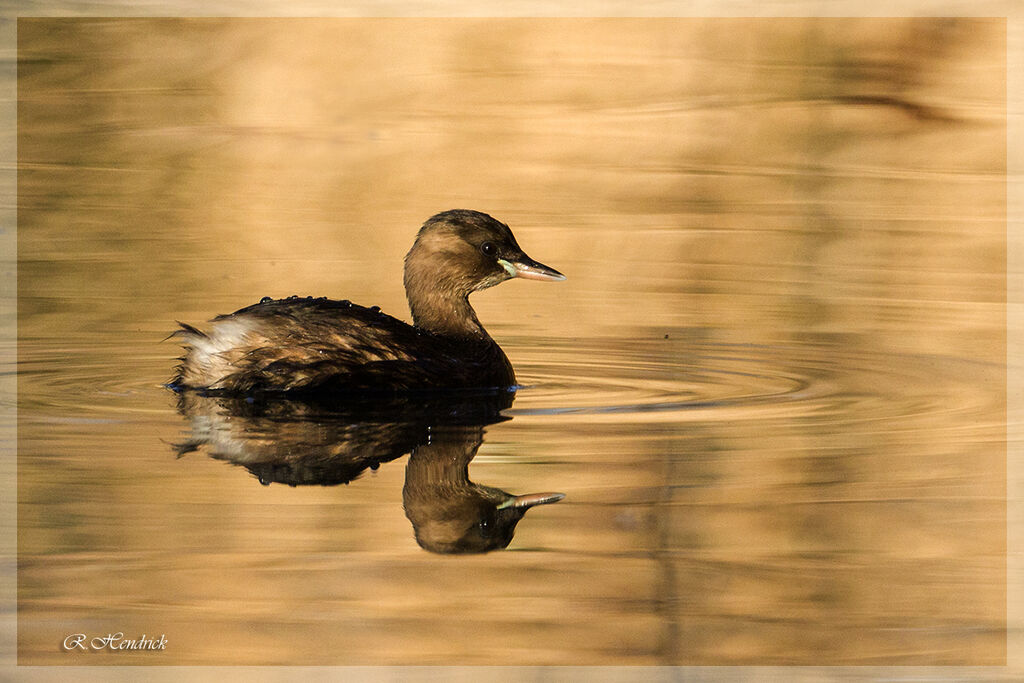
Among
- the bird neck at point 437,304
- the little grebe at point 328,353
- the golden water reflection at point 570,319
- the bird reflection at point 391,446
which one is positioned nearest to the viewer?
the golden water reflection at point 570,319

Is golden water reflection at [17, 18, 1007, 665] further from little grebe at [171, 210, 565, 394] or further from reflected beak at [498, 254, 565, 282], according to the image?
reflected beak at [498, 254, 565, 282]

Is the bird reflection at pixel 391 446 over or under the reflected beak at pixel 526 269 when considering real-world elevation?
under

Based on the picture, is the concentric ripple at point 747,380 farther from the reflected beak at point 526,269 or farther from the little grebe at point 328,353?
the reflected beak at point 526,269

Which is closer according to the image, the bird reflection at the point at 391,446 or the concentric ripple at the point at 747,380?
the bird reflection at the point at 391,446

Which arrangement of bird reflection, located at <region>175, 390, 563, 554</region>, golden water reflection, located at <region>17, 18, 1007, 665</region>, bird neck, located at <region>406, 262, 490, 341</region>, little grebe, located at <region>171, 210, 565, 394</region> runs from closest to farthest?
golden water reflection, located at <region>17, 18, 1007, 665</region> → bird reflection, located at <region>175, 390, 563, 554</region> → little grebe, located at <region>171, 210, 565, 394</region> → bird neck, located at <region>406, 262, 490, 341</region>

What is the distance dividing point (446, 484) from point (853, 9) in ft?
22.7

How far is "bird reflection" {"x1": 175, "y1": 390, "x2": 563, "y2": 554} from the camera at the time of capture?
461 cm

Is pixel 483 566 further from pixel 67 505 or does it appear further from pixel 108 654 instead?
pixel 67 505

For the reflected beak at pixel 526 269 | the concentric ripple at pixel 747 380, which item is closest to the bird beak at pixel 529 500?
the concentric ripple at pixel 747 380

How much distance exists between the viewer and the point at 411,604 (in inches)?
157

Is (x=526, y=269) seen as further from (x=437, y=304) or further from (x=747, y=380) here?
(x=747, y=380)

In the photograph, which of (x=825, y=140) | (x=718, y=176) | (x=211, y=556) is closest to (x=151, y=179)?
(x=718, y=176)

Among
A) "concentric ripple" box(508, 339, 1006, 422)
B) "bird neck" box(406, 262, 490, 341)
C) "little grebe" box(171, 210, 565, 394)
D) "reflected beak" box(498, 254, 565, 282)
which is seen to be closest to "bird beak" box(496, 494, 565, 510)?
"concentric ripple" box(508, 339, 1006, 422)

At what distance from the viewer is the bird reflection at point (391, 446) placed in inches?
182
